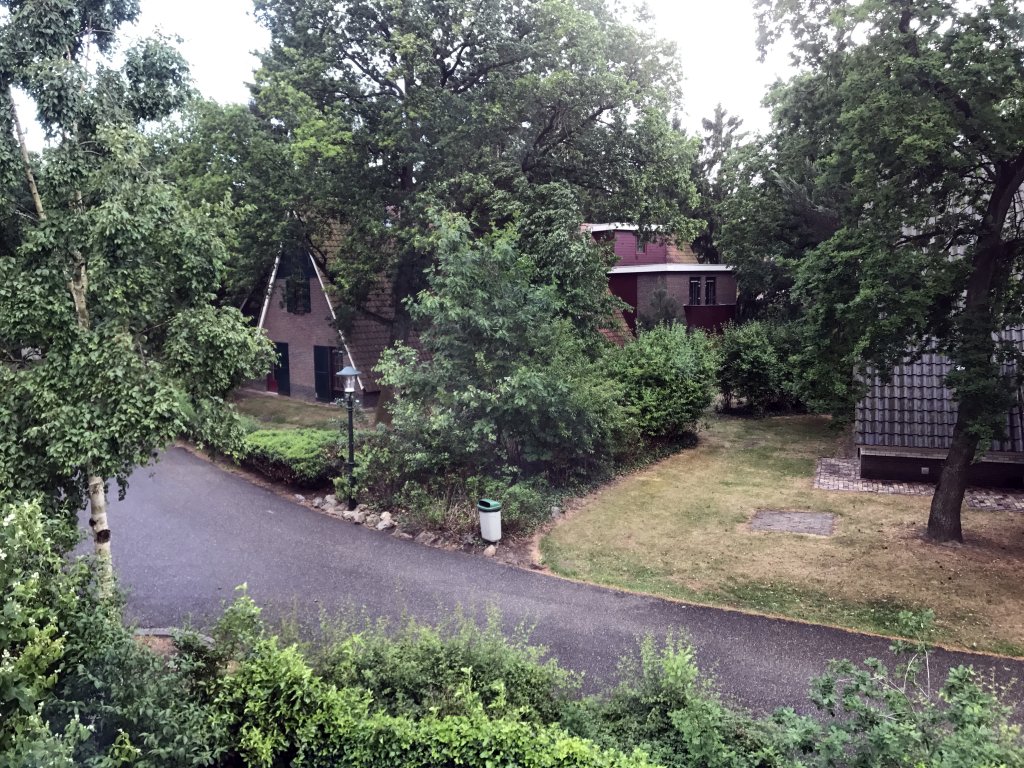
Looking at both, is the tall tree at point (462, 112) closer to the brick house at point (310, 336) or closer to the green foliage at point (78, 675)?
the brick house at point (310, 336)

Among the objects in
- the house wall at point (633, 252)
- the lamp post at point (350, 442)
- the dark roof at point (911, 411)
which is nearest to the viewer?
the lamp post at point (350, 442)

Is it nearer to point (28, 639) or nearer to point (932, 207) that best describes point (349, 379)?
point (28, 639)

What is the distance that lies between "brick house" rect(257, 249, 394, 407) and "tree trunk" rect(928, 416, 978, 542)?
15741mm

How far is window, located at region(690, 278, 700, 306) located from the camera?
32.4 m

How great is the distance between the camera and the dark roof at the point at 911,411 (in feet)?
48.7

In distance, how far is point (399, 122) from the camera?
16.5 meters

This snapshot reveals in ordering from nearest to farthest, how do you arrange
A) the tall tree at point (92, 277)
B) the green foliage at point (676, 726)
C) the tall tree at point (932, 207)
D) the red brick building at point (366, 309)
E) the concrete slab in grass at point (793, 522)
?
1. the green foliage at point (676, 726)
2. the tall tree at point (92, 277)
3. the tall tree at point (932, 207)
4. the concrete slab in grass at point (793, 522)
5. the red brick building at point (366, 309)

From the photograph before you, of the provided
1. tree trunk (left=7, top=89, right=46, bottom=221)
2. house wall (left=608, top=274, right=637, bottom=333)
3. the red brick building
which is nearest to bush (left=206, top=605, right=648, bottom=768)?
tree trunk (left=7, top=89, right=46, bottom=221)

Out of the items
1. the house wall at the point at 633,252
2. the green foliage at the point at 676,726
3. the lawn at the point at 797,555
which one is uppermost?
the house wall at the point at 633,252

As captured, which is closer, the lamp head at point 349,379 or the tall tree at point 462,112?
the lamp head at point 349,379

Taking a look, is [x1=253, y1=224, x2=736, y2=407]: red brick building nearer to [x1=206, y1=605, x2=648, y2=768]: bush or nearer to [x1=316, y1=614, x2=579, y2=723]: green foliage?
[x1=316, y1=614, x2=579, y2=723]: green foliage

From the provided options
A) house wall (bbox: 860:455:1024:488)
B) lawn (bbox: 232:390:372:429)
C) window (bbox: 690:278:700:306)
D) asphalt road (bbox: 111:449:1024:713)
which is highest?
window (bbox: 690:278:700:306)

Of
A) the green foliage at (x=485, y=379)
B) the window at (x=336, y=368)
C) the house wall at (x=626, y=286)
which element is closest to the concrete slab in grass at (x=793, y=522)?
the green foliage at (x=485, y=379)

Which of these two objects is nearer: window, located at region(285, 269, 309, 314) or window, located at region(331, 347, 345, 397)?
window, located at region(285, 269, 309, 314)
